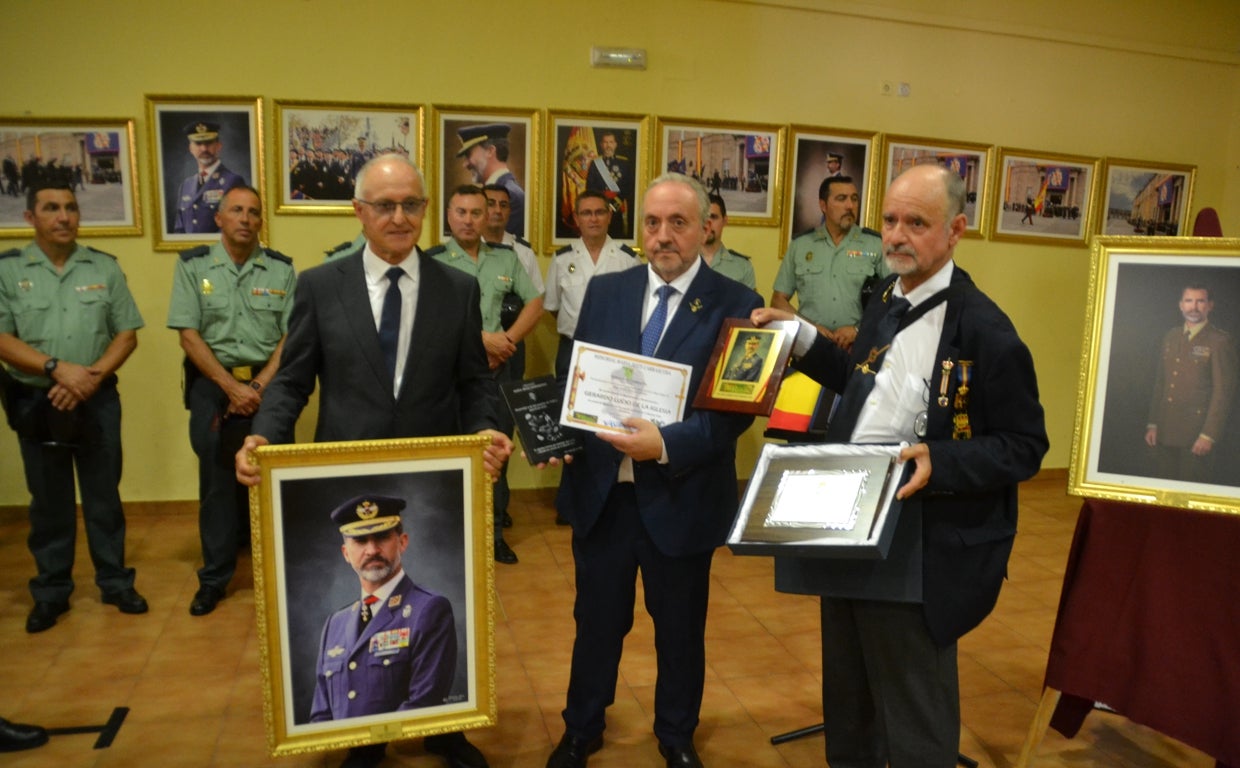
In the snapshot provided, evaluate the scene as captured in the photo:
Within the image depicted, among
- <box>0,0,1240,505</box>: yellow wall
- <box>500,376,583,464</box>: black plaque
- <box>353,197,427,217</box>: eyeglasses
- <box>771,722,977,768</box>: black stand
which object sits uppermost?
<box>0,0,1240,505</box>: yellow wall

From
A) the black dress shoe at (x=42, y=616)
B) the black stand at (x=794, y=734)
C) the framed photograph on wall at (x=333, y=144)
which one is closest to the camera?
the black stand at (x=794, y=734)

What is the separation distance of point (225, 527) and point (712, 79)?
3700 mm

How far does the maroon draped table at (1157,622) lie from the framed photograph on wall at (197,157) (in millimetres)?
4405

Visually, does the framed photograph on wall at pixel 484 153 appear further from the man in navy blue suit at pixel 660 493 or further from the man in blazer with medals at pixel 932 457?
the man in blazer with medals at pixel 932 457

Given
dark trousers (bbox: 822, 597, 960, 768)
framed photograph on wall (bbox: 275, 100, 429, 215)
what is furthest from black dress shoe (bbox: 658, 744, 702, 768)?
framed photograph on wall (bbox: 275, 100, 429, 215)

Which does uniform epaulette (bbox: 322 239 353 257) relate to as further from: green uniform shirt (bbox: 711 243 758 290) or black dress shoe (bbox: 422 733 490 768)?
black dress shoe (bbox: 422 733 490 768)

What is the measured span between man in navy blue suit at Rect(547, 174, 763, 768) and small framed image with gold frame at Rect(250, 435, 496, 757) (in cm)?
32

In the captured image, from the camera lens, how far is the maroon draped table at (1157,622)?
2281mm

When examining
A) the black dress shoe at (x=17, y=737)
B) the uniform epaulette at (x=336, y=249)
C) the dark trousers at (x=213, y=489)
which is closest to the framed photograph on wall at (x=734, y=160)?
the uniform epaulette at (x=336, y=249)

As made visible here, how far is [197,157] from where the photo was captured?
15.4 ft

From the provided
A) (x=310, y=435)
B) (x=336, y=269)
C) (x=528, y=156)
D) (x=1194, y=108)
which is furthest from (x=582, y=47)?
(x=1194, y=108)

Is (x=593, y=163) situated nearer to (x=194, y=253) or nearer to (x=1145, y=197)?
(x=194, y=253)

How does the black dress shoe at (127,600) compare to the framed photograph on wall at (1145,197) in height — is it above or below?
below

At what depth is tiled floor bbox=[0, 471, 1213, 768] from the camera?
2729 mm
